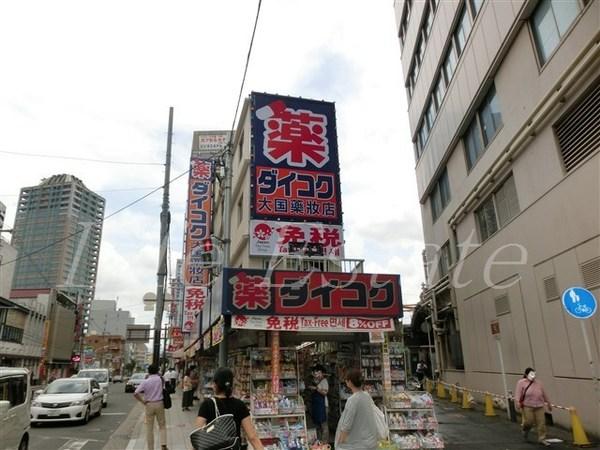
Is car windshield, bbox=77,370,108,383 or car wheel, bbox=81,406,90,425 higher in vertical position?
car windshield, bbox=77,370,108,383

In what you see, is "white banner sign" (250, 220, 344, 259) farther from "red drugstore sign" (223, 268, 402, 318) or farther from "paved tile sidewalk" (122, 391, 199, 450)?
"paved tile sidewalk" (122, 391, 199, 450)

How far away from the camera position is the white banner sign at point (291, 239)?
1323cm

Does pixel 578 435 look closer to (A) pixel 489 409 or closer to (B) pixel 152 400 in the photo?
(A) pixel 489 409

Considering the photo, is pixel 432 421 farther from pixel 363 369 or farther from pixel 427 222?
pixel 427 222

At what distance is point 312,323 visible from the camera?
992 cm

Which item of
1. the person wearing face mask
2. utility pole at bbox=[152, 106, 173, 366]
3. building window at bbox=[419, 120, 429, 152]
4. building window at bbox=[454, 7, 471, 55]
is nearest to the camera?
the person wearing face mask

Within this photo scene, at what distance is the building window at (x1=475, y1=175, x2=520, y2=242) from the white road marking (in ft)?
46.6

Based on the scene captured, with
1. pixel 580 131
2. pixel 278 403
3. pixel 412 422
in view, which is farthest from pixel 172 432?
pixel 580 131

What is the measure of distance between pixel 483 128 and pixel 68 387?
58.8 feet

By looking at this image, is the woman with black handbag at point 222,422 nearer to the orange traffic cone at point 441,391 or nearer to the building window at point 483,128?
the building window at point 483,128

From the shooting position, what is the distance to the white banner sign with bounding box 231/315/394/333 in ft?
Answer: 31.8

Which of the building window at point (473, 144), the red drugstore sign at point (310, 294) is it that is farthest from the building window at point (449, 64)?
the red drugstore sign at point (310, 294)

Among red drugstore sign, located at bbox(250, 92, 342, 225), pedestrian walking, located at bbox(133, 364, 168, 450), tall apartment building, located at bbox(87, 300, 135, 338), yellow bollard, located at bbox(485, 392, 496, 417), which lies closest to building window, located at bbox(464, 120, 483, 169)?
red drugstore sign, located at bbox(250, 92, 342, 225)

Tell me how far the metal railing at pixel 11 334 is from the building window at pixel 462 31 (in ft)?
150
